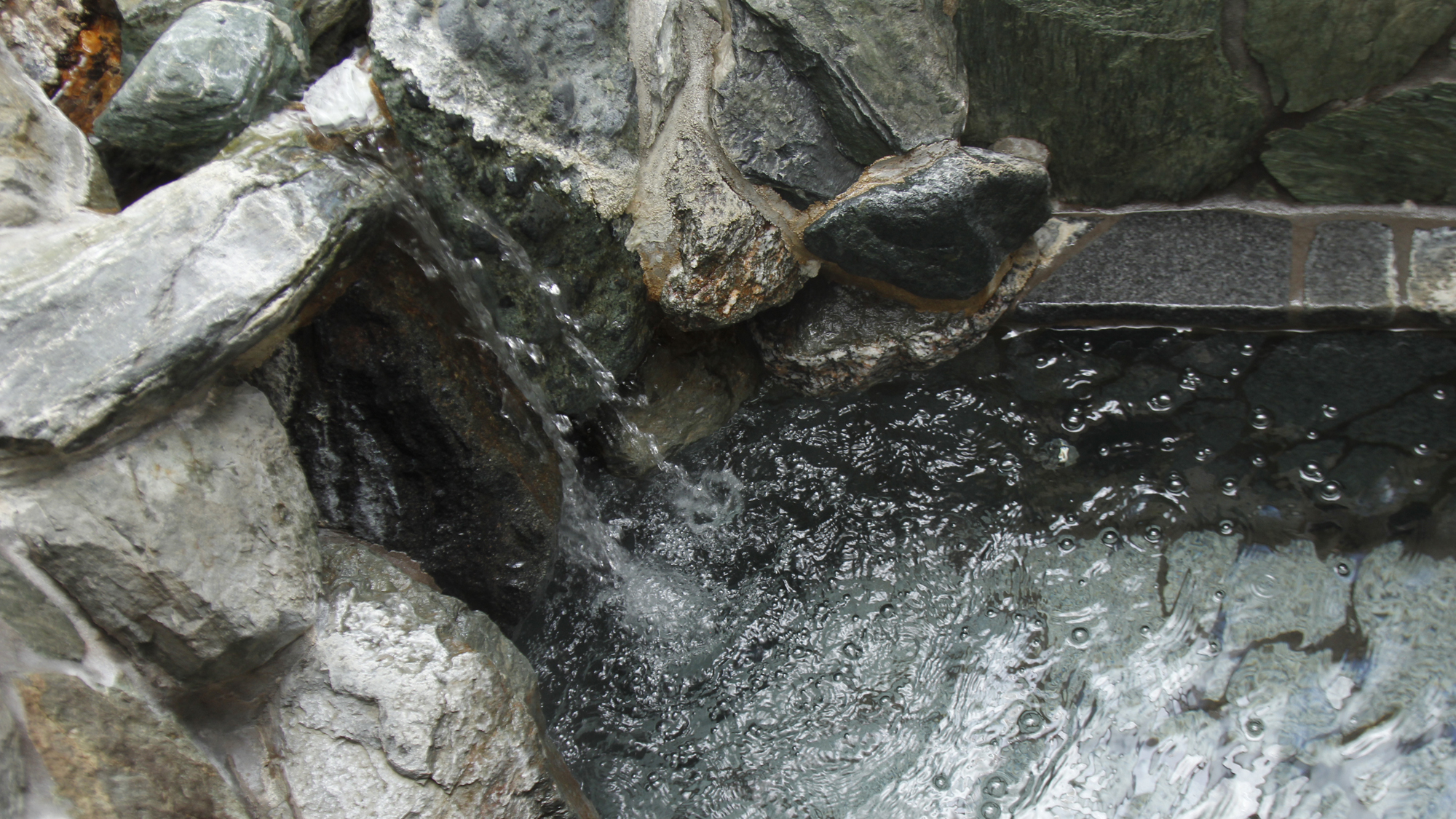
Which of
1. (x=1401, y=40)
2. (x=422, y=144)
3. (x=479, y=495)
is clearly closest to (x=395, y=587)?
(x=479, y=495)

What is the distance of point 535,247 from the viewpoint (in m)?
1.92

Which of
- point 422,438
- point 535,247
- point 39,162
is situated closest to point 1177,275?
point 535,247

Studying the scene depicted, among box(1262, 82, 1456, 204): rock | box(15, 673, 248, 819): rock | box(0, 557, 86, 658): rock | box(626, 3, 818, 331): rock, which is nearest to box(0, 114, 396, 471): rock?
box(0, 557, 86, 658): rock

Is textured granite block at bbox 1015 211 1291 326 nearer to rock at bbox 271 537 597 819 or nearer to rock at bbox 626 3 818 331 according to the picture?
rock at bbox 626 3 818 331

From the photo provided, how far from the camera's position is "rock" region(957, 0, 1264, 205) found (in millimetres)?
1856

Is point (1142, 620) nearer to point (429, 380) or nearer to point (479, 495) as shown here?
point (479, 495)

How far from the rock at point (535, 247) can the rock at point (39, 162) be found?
0.59 meters

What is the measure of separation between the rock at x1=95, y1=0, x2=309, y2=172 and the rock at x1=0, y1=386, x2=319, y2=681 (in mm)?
576

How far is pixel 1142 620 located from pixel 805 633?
81 cm

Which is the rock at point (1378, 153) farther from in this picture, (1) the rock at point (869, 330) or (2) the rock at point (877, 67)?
(2) the rock at point (877, 67)

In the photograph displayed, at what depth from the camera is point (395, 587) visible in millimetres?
1749

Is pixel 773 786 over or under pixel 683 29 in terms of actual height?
under

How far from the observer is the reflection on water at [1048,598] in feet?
6.23

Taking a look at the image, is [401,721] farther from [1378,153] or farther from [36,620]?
[1378,153]
